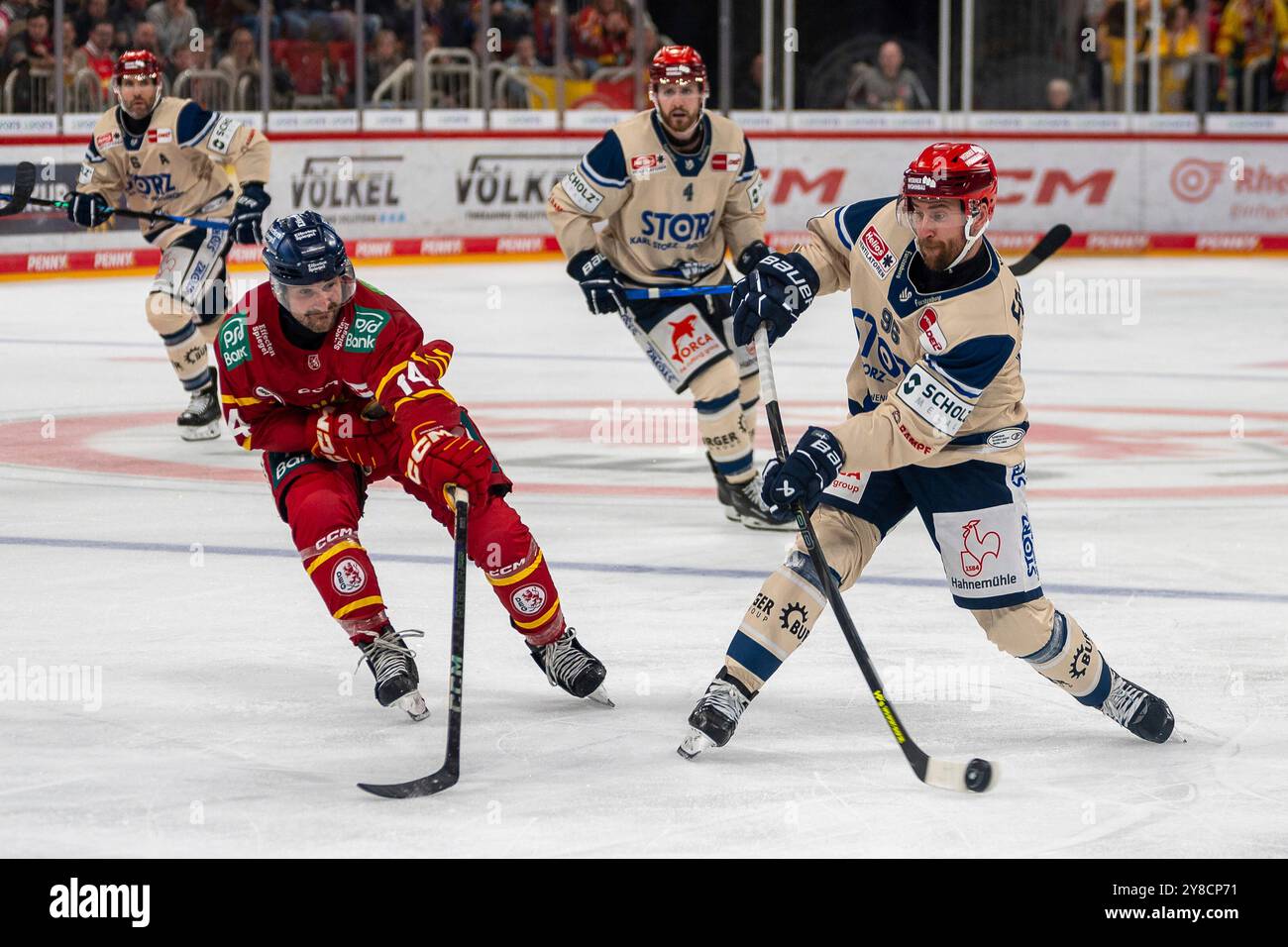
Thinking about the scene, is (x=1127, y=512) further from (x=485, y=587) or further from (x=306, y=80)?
(x=306, y=80)

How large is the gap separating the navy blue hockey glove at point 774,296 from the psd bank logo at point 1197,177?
13.5 meters

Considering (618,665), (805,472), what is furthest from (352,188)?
(805,472)

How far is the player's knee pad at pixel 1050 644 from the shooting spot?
4051mm

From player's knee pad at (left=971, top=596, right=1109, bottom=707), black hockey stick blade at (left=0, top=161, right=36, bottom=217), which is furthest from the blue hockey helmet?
black hockey stick blade at (left=0, top=161, right=36, bottom=217)

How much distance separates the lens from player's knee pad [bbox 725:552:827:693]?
410 cm

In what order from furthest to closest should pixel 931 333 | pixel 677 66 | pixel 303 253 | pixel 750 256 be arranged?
1. pixel 750 256
2. pixel 677 66
3. pixel 303 253
4. pixel 931 333

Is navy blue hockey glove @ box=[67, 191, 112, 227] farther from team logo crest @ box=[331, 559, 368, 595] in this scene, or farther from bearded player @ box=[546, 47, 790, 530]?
team logo crest @ box=[331, 559, 368, 595]

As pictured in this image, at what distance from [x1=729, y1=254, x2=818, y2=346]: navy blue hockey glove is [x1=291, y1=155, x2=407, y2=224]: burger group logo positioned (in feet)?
37.4

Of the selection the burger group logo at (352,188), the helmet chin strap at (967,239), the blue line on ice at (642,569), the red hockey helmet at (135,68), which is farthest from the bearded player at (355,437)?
the burger group logo at (352,188)

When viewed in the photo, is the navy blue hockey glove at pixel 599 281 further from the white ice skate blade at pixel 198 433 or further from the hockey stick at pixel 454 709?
the hockey stick at pixel 454 709

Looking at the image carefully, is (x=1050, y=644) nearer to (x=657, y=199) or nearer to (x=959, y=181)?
(x=959, y=181)

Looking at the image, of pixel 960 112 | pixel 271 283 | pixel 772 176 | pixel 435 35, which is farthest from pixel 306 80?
pixel 271 283

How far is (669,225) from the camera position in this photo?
23.1 feet

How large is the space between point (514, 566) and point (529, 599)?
9 centimetres
